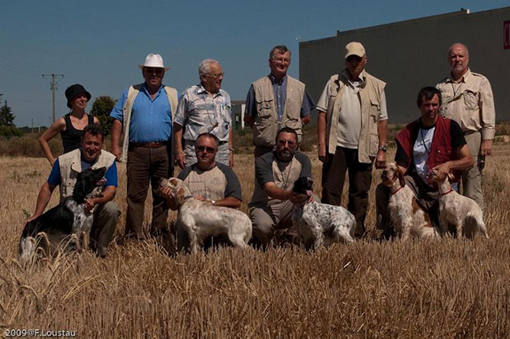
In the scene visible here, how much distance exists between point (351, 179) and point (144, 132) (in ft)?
8.13

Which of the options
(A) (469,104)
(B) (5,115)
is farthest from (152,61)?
(B) (5,115)

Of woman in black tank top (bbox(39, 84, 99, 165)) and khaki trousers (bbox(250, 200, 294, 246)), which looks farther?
woman in black tank top (bbox(39, 84, 99, 165))

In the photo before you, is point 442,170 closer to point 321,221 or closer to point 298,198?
point 321,221

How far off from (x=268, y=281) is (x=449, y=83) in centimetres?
364

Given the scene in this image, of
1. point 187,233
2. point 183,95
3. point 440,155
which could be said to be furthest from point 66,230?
point 440,155

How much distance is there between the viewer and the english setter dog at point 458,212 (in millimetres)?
6172

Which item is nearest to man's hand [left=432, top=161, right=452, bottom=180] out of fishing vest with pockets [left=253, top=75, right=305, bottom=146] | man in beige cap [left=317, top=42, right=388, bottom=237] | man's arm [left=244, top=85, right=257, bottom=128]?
man in beige cap [left=317, top=42, right=388, bottom=237]

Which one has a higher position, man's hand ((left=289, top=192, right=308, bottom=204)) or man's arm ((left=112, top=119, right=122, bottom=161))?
man's arm ((left=112, top=119, right=122, bottom=161))

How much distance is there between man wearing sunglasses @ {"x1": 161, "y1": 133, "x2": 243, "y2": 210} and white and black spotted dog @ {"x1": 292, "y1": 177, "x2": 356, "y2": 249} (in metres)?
0.72

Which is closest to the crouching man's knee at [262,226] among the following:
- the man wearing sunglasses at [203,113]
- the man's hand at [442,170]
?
the man wearing sunglasses at [203,113]

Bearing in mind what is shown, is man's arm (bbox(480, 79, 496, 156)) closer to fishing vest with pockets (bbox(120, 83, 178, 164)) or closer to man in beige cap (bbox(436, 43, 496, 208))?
man in beige cap (bbox(436, 43, 496, 208))

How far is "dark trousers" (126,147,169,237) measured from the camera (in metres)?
7.00

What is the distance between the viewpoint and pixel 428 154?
21.5 feet

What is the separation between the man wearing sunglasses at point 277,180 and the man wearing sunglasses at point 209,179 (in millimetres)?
323
